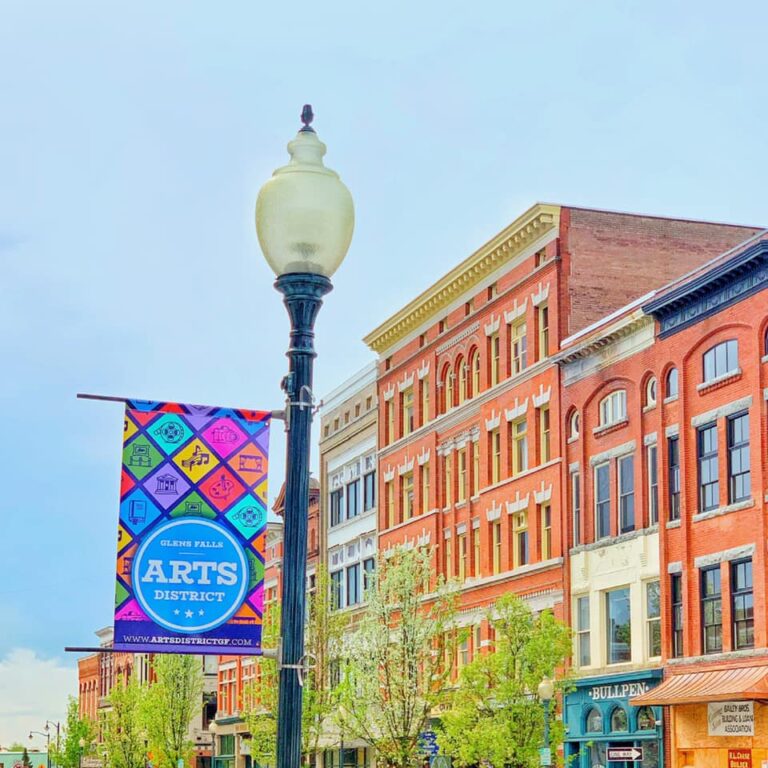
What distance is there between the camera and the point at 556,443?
50.0 meters

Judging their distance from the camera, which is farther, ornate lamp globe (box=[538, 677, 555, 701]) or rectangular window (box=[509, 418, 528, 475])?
rectangular window (box=[509, 418, 528, 475])

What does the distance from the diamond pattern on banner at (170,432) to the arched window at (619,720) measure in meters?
36.2

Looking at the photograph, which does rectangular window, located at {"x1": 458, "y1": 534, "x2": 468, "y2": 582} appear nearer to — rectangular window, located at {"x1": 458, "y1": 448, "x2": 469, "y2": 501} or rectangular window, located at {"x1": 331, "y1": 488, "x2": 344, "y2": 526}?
rectangular window, located at {"x1": 458, "y1": 448, "x2": 469, "y2": 501}

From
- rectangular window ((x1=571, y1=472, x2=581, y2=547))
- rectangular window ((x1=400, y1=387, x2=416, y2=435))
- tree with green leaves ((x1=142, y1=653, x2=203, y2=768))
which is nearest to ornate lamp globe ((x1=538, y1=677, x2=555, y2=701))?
rectangular window ((x1=571, y1=472, x2=581, y2=547))

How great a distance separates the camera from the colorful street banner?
32.8 feet

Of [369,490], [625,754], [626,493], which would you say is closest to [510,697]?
[625,754]

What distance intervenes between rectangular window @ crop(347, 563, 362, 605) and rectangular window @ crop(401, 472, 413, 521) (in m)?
6.22

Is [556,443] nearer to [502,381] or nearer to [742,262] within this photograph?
[502,381]

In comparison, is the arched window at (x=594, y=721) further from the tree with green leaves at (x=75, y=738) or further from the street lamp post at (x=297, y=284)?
the tree with green leaves at (x=75, y=738)

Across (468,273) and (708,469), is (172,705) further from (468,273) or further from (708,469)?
(708,469)

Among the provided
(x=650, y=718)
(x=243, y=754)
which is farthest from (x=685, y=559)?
(x=243, y=754)

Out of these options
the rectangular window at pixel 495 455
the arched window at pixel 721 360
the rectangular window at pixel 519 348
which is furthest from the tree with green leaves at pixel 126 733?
A: the arched window at pixel 721 360

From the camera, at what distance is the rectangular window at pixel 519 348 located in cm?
5366

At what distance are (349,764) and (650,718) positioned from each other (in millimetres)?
29182
